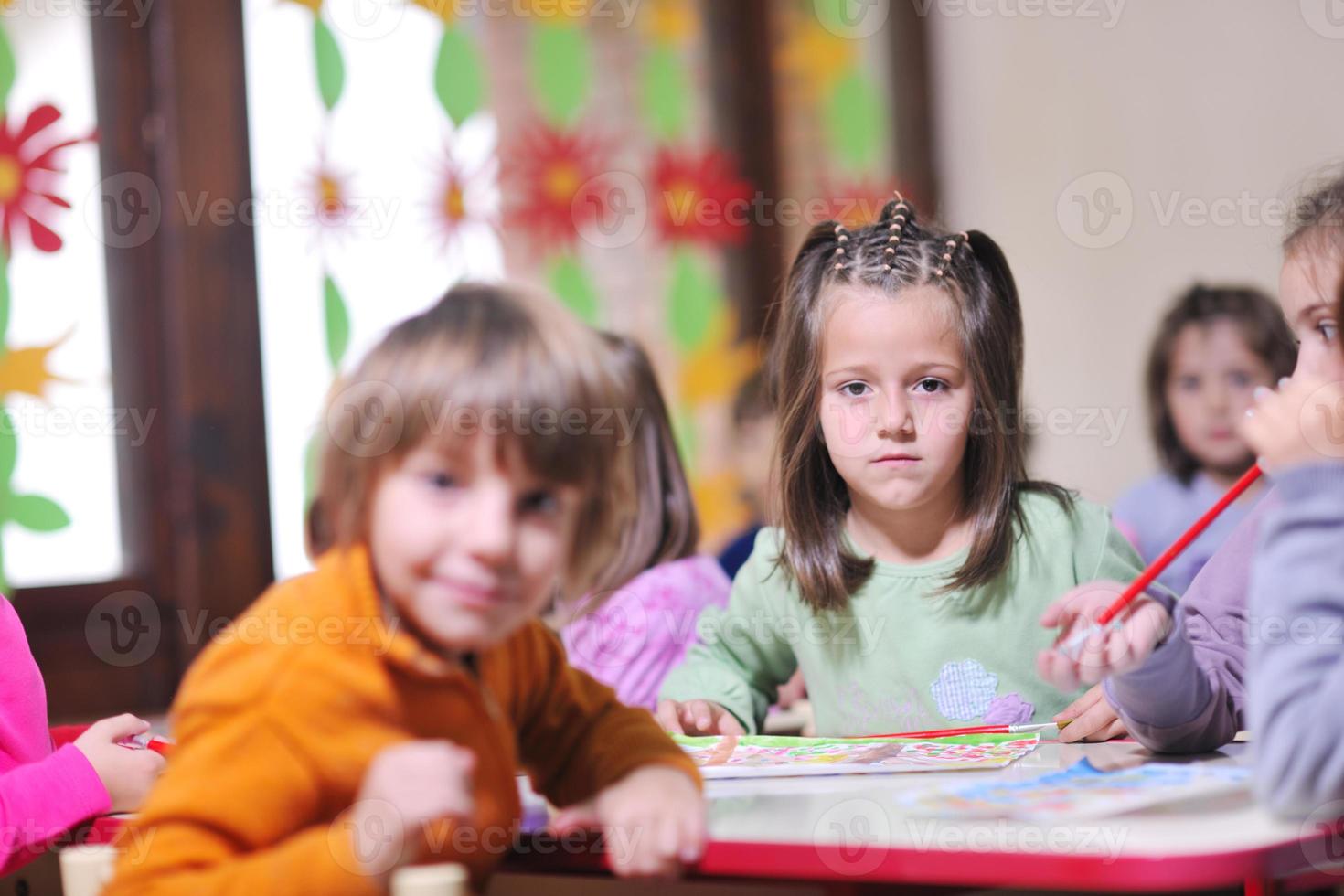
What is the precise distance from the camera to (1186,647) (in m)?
0.95

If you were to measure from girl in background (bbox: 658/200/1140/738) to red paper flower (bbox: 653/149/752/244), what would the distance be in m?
1.63

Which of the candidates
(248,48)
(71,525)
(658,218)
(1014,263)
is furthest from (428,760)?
(1014,263)

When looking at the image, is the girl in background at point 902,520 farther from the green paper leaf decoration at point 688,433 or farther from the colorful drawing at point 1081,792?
the green paper leaf decoration at point 688,433

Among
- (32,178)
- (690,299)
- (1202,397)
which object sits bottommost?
(1202,397)

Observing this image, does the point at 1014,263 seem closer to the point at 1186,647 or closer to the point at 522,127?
the point at 522,127

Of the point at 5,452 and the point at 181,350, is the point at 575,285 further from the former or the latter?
the point at 5,452

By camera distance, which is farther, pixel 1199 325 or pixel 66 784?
pixel 1199 325

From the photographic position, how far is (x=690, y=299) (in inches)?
117

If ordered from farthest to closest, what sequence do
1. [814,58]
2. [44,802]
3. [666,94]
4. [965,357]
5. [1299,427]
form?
[814,58], [666,94], [965,357], [44,802], [1299,427]

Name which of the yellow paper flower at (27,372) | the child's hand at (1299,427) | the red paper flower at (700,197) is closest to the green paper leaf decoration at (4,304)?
the yellow paper flower at (27,372)

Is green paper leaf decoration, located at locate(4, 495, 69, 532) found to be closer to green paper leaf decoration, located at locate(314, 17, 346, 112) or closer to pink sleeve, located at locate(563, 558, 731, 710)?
green paper leaf decoration, located at locate(314, 17, 346, 112)

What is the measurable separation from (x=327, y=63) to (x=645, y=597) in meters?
1.17

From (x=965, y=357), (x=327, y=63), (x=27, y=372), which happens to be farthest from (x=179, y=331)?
(x=965, y=357)

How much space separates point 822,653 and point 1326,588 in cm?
60
